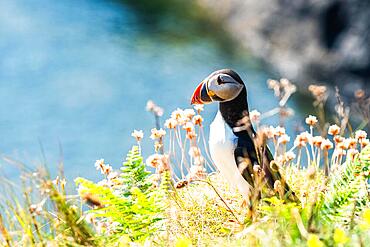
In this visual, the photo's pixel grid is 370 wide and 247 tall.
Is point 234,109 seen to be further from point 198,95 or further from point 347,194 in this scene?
point 347,194

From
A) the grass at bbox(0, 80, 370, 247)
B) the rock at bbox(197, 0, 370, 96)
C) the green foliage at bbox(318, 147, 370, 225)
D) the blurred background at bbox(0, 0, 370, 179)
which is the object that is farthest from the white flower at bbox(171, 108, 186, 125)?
the rock at bbox(197, 0, 370, 96)

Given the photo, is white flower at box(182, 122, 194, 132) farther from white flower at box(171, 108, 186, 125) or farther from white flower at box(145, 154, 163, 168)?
white flower at box(145, 154, 163, 168)

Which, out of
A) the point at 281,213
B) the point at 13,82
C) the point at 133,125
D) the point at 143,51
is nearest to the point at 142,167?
the point at 281,213

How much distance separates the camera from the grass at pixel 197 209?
3191mm

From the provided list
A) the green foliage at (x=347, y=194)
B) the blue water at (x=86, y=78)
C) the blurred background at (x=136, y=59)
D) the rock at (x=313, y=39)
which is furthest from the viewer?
the rock at (x=313, y=39)

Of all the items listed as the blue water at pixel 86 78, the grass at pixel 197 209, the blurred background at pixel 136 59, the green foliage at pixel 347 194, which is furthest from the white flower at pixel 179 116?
the blue water at pixel 86 78

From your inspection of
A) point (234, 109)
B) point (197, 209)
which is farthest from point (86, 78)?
point (234, 109)

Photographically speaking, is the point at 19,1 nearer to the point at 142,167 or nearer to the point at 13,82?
the point at 13,82

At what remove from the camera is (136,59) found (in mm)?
15242

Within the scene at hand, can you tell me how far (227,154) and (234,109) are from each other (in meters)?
0.24

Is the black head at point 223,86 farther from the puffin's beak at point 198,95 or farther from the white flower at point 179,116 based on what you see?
the white flower at point 179,116

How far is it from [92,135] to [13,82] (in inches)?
98.1

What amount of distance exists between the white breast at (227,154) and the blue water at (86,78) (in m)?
7.11

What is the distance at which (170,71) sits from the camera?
14742mm
